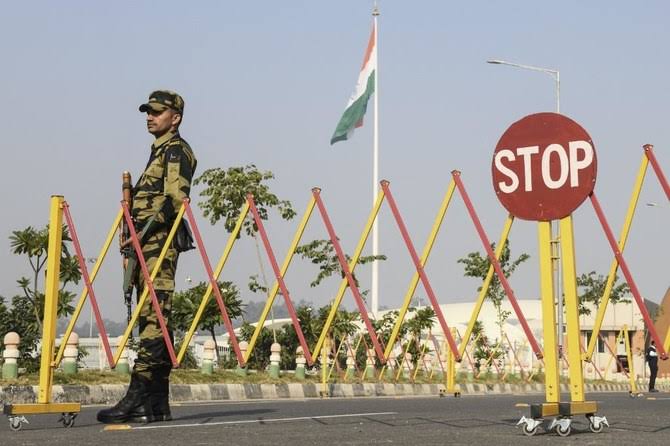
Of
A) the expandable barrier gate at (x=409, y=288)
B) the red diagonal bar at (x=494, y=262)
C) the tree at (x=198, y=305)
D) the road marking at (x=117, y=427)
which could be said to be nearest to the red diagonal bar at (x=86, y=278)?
the expandable barrier gate at (x=409, y=288)

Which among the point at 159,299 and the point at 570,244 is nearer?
the point at 570,244

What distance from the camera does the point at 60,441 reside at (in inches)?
282

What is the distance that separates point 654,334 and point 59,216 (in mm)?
4251

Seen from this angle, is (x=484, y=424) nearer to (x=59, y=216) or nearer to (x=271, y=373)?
(x=59, y=216)

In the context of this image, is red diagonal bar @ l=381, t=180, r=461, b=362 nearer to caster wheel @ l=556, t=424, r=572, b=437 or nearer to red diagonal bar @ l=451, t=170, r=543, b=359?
red diagonal bar @ l=451, t=170, r=543, b=359

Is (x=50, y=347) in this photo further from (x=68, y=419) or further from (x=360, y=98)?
(x=360, y=98)

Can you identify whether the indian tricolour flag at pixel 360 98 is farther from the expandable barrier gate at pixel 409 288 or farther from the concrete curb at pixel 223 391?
the expandable barrier gate at pixel 409 288

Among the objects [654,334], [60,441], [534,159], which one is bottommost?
[60,441]

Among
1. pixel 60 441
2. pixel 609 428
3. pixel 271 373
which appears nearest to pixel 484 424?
pixel 609 428

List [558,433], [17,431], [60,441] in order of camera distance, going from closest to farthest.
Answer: [60,441], [558,433], [17,431]

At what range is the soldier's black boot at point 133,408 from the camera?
8.93 m

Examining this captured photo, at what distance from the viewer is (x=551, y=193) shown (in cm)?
790

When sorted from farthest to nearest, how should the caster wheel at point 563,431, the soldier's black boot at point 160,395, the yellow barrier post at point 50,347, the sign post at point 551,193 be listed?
the soldier's black boot at point 160,395 → the yellow barrier post at point 50,347 → the sign post at point 551,193 → the caster wheel at point 563,431

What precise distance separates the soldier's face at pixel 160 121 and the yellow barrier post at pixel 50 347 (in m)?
0.86
